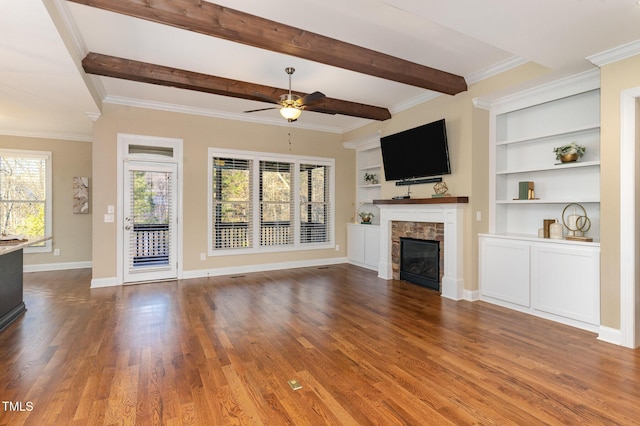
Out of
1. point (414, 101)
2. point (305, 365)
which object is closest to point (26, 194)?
point (305, 365)

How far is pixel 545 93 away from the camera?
13.5 feet

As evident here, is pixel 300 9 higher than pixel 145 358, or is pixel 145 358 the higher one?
pixel 300 9

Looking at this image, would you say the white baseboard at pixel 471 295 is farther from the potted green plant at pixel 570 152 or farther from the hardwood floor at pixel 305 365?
the potted green plant at pixel 570 152

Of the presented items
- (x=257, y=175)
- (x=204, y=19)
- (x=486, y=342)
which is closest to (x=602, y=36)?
(x=486, y=342)

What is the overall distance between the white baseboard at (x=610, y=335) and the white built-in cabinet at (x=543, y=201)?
17cm

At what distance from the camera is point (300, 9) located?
2.98 metres

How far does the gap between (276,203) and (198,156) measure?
1.70 meters

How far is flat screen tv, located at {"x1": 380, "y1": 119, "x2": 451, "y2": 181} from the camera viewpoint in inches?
193

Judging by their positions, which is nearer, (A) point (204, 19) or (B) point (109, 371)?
(B) point (109, 371)

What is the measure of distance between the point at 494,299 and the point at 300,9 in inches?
163

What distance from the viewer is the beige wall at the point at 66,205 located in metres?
6.76

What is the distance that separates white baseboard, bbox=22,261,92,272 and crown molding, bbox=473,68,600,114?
26.1ft

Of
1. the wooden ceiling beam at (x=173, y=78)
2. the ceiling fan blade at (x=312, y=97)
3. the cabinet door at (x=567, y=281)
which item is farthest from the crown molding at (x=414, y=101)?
the cabinet door at (x=567, y=281)

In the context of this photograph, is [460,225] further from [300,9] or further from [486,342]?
[300,9]
